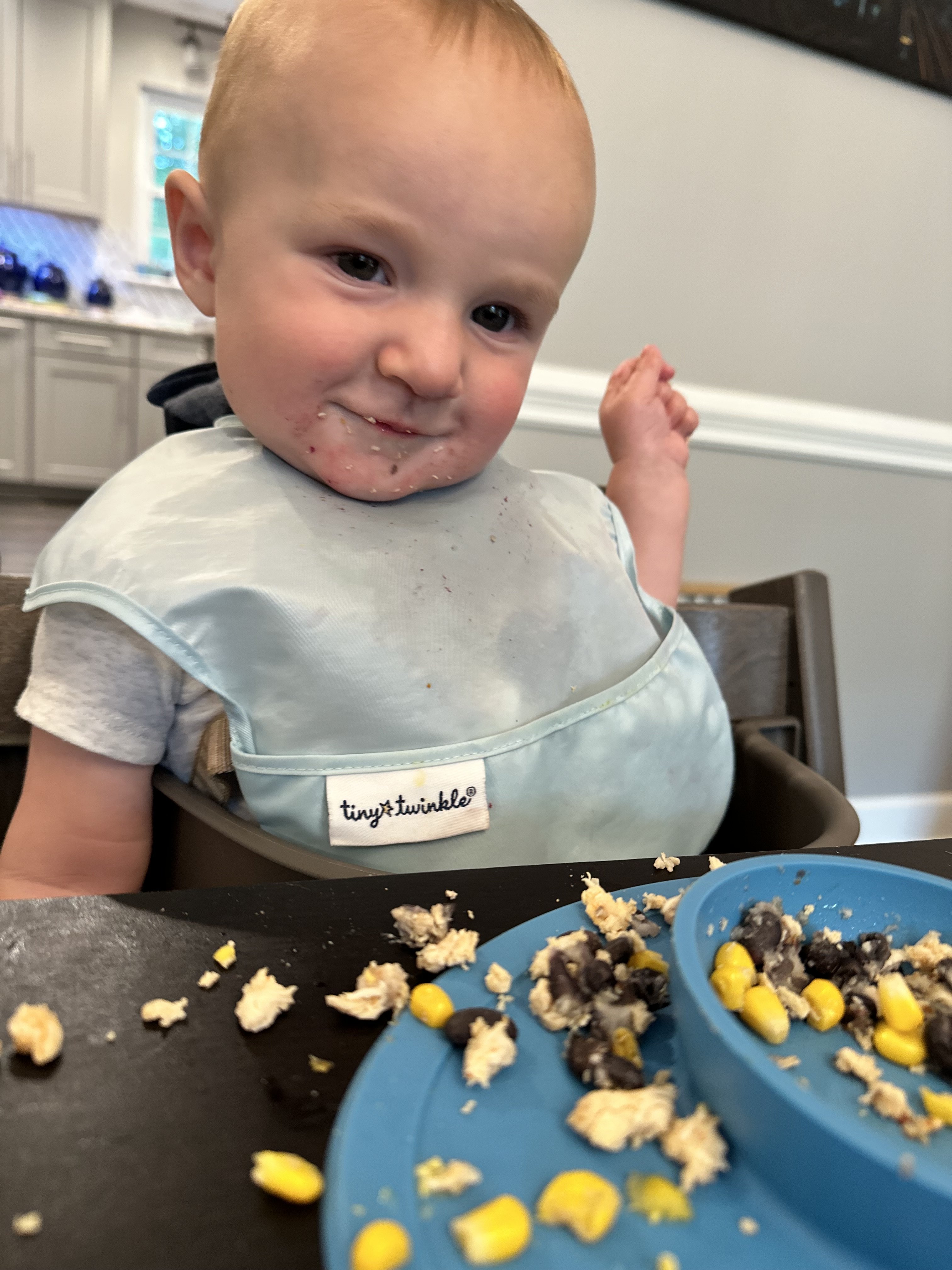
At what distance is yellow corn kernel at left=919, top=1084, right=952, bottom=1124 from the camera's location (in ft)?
0.87

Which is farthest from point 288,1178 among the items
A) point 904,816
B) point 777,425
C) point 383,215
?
point 904,816

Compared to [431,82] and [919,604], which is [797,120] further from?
[431,82]

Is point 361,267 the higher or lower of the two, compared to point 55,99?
lower

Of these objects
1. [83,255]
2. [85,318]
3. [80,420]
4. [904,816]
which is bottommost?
→ [80,420]

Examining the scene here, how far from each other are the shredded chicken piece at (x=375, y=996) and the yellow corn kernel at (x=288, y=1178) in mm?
63

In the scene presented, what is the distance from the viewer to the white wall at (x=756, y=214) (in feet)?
3.82

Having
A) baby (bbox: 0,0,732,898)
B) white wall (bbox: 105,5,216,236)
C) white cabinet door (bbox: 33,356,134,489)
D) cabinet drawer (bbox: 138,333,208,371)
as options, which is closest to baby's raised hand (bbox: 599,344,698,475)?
baby (bbox: 0,0,732,898)

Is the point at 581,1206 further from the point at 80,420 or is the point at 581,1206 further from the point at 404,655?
the point at 80,420

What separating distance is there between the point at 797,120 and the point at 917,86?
25 centimetres

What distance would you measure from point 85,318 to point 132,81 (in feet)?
5.76

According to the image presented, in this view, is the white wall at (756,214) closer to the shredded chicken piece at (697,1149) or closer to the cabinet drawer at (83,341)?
the shredded chicken piece at (697,1149)

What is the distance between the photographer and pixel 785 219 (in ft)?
4.27

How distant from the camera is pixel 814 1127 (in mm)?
206

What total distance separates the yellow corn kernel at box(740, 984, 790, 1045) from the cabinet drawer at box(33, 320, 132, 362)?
482cm
